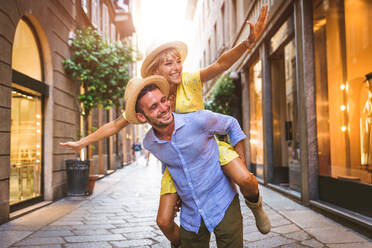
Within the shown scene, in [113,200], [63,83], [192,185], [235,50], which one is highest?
[63,83]

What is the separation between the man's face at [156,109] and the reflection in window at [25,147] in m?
4.91

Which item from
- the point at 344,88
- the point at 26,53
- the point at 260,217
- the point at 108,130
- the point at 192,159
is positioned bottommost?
the point at 260,217

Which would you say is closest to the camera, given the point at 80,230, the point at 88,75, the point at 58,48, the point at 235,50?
the point at 235,50

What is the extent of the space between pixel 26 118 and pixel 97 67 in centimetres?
247

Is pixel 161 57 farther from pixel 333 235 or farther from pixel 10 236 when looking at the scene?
pixel 10 236

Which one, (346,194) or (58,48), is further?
(58,48)

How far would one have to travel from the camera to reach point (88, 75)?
29.1 feet

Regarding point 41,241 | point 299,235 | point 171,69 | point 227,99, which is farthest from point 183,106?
point 227,99

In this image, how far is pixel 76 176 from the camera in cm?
806

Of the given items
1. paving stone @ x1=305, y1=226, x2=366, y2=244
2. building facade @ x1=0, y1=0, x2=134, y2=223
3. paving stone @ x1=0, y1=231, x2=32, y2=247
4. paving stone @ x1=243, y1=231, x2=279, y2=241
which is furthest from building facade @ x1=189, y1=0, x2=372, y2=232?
building facade @ x1=0, y1=0, x2=134, y2=223

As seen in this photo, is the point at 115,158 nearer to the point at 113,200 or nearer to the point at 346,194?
the point at 113,200

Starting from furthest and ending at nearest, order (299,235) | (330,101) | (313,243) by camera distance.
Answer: (330,101) → (299,235) → (313,243)

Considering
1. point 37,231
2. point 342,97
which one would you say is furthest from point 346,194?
point 37,231

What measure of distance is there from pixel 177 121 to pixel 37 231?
3660mm
